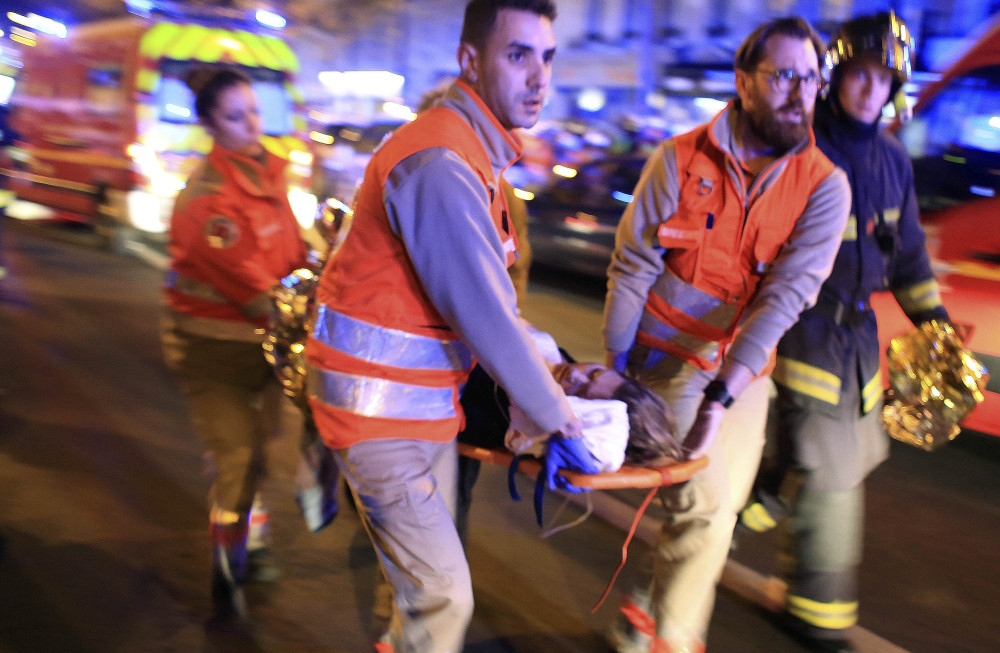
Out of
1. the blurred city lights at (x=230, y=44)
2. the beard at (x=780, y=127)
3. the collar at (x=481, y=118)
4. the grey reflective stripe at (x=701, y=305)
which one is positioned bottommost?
the grey reflective stripe at (x=701, y=305)

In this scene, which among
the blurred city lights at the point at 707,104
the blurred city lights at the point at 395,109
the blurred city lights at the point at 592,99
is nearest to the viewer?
the blurred city lights at the point at 707,104

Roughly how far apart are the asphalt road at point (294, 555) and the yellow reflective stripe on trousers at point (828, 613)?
0.15m

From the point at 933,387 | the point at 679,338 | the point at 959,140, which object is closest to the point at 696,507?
the point at 679,338

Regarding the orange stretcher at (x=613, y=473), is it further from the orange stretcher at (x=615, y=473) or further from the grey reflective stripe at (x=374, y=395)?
the grey reflective stripe at (x=374, y=395)

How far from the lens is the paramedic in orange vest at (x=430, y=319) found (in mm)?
2012

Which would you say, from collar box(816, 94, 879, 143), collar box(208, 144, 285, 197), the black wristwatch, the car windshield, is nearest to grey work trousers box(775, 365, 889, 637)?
the black wristwatch

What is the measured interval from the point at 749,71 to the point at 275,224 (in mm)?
1727

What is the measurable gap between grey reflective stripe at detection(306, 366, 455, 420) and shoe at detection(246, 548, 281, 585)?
179 centimetres

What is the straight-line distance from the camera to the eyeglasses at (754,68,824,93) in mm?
2725

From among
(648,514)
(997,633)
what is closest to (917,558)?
(997,633)

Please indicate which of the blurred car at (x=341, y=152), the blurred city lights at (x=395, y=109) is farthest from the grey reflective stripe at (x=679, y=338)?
the blurred city lights at (x=395, y=109)

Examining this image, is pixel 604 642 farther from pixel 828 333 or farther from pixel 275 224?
pixel 275 224

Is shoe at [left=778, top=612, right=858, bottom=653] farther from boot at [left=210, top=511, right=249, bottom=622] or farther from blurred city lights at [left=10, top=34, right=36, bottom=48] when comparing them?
blurred city lights at [left=10, top=34, right=36, bottom=48]

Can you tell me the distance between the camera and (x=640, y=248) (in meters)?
3.00
